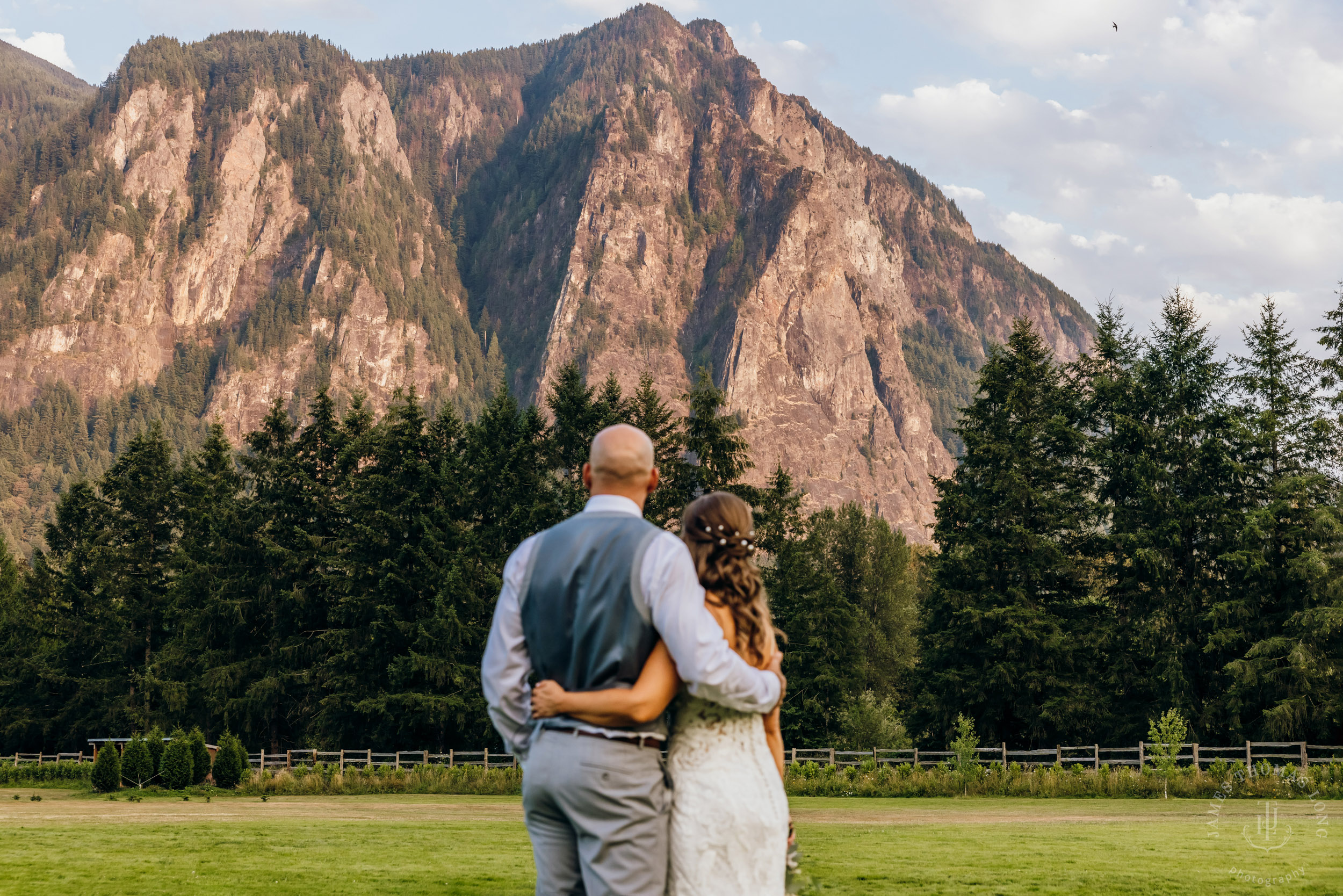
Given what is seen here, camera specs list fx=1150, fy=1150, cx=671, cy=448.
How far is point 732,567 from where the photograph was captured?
424cm

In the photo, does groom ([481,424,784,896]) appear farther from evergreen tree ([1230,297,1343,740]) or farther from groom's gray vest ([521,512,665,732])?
evergreen tree ([1230,297,1343,740])

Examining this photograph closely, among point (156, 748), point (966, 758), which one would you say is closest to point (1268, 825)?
point (966, 758)

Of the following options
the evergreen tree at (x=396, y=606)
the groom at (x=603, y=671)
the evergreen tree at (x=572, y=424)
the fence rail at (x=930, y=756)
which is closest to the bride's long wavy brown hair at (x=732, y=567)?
the groom at (x=603, y=671)

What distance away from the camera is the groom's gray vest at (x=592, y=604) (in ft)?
12.7

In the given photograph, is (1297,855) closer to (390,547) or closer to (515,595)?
(515,595)

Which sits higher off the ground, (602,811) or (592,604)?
(592,604)

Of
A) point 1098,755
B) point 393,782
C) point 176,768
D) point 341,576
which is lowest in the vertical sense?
point 393,782

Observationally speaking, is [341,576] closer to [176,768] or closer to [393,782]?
[393,782]

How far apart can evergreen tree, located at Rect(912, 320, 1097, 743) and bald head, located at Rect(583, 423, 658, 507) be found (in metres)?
30.7

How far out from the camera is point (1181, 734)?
26344 mm

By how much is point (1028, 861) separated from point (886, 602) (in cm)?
5224

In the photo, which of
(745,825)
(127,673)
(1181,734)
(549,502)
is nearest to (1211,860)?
(745,825)

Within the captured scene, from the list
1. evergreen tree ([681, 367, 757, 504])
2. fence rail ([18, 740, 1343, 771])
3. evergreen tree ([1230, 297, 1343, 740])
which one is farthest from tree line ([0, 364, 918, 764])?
evergreen tree ([1230, 297, 1343, 740])

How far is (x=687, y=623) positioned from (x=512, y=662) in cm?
72
